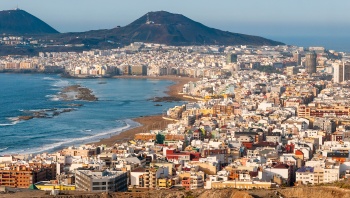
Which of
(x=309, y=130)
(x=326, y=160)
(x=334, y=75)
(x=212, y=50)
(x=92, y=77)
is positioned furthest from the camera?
(x=212, y=50)

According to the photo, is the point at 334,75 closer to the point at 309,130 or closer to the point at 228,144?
the point at 309,130

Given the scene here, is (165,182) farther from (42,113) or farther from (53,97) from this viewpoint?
(53,97)

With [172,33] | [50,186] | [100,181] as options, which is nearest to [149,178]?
[100,181]

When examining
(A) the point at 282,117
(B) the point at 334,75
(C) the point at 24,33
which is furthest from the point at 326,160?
(C) the point at 24,33

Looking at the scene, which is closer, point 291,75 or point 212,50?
point 291,75

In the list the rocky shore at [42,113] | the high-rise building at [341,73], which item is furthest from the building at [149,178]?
the high-rise building at [341,73]
